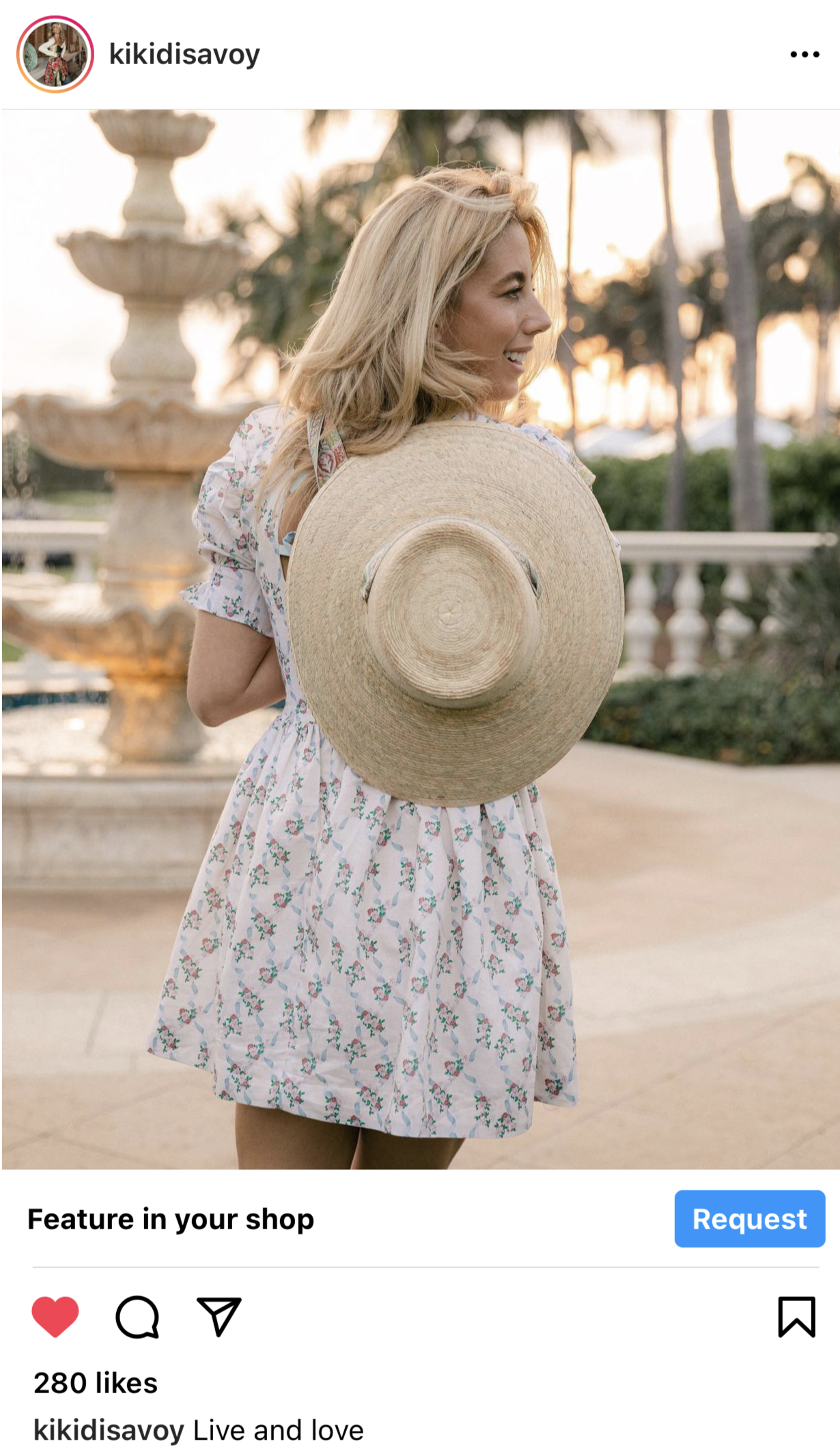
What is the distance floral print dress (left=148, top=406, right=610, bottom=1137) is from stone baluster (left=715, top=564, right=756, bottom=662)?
9.61 m

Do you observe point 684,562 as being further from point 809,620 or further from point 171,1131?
point 171,1131

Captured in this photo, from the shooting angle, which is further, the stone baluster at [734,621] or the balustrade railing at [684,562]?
the stone baluster at [734,621]

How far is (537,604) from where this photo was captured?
6.54 feet

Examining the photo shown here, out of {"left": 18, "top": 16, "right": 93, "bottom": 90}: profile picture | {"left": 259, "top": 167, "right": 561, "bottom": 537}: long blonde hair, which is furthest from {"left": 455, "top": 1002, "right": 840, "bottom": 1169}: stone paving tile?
{"left": 18, "top": 16, "right": 93, "bottom": 90}: profile picture

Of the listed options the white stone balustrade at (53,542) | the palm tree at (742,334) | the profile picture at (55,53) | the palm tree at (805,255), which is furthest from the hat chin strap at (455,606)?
the palm tree at (805,255)

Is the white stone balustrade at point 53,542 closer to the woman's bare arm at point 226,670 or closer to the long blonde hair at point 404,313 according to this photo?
the woman's bare arm at point 226,670

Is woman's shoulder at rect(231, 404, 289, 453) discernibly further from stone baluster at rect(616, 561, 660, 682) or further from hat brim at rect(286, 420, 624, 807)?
stone baluster at rect(616, 561, 660, 682)

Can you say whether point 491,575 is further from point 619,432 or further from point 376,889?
point 619,432

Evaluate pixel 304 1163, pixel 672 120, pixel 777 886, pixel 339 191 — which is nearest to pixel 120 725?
pixel 777 886

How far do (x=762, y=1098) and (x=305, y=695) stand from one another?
237 centimetres

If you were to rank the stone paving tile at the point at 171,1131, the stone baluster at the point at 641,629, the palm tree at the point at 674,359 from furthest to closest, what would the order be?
the palm tree at the point at 674,359
the stone baluster at the point at 641,629
the stone paving tile at the point at 171,1131

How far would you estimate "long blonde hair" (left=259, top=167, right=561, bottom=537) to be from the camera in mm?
1961

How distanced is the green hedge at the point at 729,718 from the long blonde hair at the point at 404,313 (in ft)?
23.5
